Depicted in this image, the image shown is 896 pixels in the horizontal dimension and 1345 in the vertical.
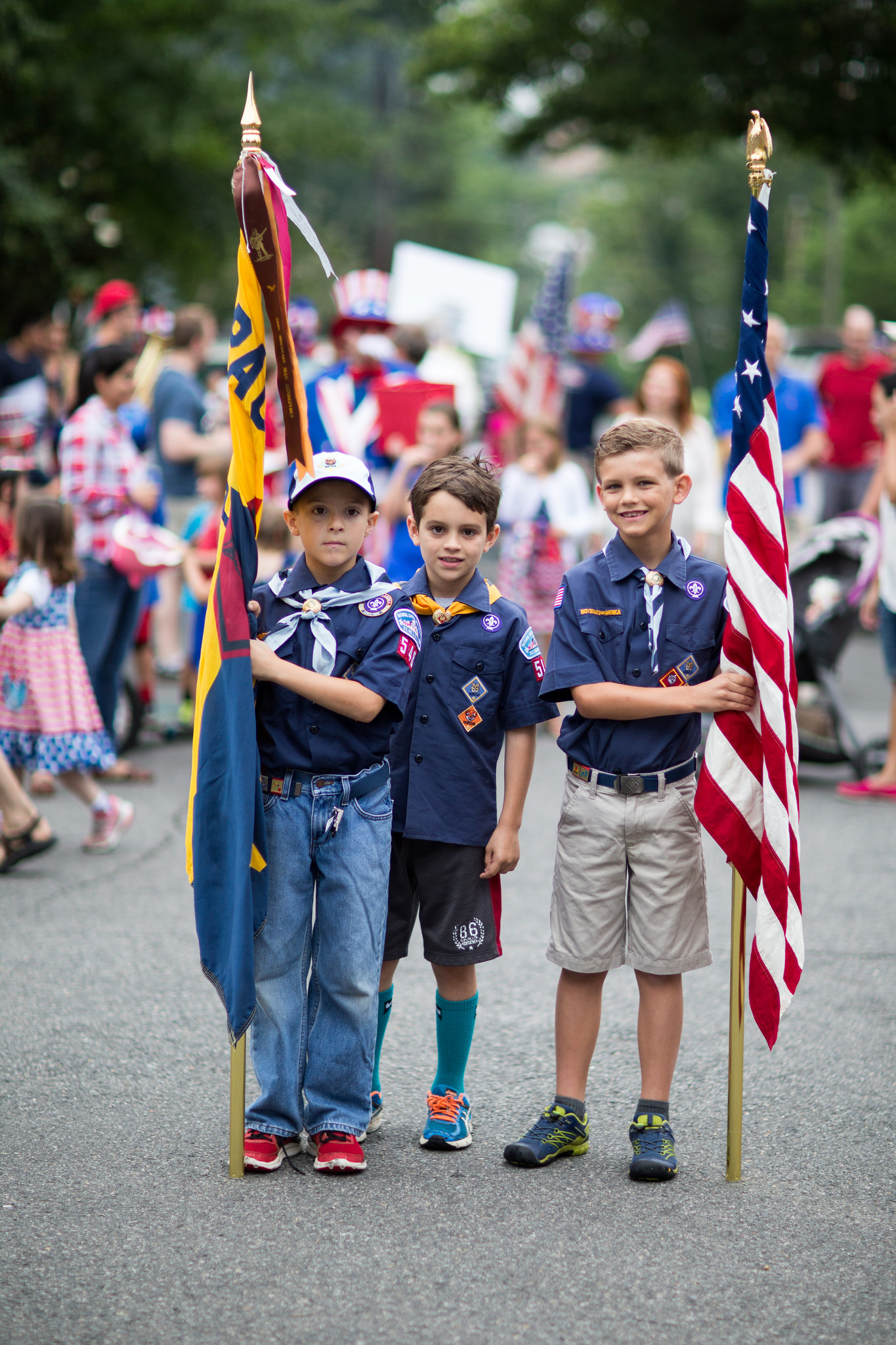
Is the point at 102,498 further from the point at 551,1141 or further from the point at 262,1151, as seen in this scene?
the point at 551,1141

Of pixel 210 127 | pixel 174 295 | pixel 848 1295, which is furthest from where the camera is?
pixel 174 295

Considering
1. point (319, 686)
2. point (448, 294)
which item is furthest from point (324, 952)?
point (448, 294)

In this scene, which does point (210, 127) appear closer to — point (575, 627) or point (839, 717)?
point (839, 717)

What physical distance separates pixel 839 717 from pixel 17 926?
4355 mm

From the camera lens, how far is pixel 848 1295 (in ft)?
9.84

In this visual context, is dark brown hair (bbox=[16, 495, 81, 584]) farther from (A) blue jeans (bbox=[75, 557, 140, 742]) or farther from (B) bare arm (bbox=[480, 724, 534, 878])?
(B) bare arm (bbox=[480, 724, 534, 878])

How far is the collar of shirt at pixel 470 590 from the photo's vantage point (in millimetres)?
3760

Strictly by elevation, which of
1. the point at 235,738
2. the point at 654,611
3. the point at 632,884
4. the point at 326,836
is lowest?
the point at 632,884

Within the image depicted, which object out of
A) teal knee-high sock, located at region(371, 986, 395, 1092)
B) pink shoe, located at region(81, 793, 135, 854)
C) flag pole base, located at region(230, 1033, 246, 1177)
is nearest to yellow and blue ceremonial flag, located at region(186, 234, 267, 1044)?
flag pole base, located at region(230, 1033, 246, 1177)

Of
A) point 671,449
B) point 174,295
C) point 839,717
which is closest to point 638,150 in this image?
point 174,295

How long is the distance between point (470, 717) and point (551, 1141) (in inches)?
42.0

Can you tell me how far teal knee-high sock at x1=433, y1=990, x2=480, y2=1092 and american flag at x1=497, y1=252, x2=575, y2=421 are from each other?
327 inches

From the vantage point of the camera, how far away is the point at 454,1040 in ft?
12.3

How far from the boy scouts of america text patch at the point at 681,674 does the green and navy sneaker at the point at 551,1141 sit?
1108 millimetres
